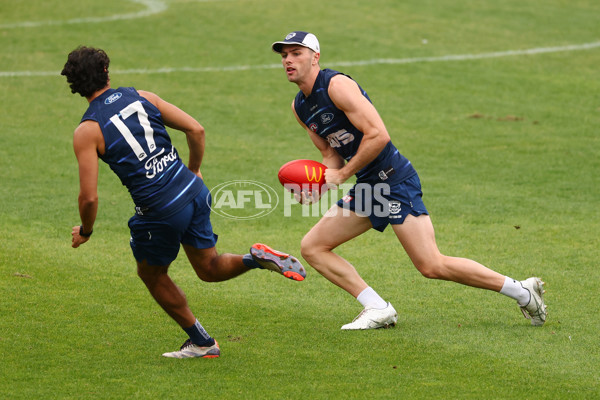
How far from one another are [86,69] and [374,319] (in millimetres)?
2930

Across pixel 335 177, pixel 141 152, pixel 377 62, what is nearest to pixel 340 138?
pixel 335 177

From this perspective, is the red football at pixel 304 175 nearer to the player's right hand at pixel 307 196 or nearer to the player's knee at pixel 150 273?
the player's right hand at pixel 307 196

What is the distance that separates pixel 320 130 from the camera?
685 cm

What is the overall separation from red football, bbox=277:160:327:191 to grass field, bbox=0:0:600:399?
117 centimetres

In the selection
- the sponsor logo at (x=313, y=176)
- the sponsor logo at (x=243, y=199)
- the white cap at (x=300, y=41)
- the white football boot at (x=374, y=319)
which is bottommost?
the sponsor logo at (x=243, y=199)

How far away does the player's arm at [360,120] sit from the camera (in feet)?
Answer: 21.1

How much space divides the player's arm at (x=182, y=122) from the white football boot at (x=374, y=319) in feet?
5.89

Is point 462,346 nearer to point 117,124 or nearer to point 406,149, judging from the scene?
point 117,124

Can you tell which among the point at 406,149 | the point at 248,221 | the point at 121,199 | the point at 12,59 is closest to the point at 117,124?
the point at 248,221

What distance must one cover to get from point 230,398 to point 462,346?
1.92m

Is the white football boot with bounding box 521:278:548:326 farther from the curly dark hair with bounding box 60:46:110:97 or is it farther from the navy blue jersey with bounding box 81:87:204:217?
the curly dark hair with bounding box 60:46:110:97

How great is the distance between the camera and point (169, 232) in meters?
5.89

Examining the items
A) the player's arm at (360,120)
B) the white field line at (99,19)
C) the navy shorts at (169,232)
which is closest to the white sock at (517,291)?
the player's arm at (360,120)

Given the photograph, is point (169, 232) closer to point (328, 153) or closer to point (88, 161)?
point (88, 161)
